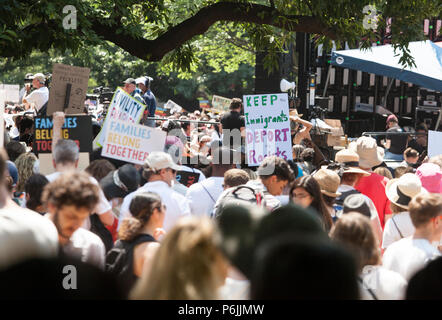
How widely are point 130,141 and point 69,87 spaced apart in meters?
1.42

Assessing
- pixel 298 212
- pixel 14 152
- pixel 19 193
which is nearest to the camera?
pixel 298 212

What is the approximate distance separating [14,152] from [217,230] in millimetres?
5271

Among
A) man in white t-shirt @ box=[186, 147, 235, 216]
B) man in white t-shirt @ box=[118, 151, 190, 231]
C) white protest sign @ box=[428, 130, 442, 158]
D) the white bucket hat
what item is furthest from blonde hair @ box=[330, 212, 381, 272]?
white protest sign @ box=[428, 130, 442, 158]

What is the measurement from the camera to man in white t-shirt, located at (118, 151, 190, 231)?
5.09 meters

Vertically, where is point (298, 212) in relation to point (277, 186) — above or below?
above

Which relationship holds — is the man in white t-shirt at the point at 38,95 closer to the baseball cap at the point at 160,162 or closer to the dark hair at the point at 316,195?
the baseball cap at the point at 160,162

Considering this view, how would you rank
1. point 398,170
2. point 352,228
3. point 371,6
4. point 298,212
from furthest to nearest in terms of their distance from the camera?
1. point 371,6
2. point 398,170
3. point 352,228
4. point 298,212

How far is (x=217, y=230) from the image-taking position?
2.01 metres

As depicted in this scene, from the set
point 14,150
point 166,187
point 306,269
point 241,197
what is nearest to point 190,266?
point 306,269

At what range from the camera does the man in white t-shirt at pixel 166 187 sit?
509cm

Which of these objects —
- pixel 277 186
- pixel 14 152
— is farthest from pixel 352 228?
pixel 14 152

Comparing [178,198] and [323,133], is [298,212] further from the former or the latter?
[323,133]

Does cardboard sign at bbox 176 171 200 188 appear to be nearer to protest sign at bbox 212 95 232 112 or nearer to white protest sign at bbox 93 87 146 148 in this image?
white protest sign at bbox 93 87 146 148

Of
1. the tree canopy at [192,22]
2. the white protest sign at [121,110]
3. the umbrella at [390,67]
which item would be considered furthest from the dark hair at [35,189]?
the umbrella at [390,67]
